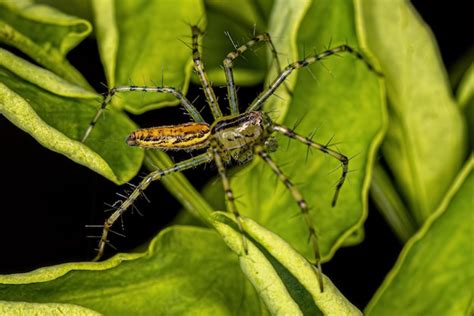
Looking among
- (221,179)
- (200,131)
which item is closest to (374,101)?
(221,179)

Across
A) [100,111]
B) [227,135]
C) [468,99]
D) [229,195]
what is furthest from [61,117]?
[468,99]

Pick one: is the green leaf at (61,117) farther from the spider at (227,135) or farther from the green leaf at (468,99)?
the green leaf at (468,99)

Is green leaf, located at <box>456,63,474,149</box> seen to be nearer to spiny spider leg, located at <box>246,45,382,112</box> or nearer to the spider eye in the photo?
spiny spider leg, located at <box>246,45,382,112</box>

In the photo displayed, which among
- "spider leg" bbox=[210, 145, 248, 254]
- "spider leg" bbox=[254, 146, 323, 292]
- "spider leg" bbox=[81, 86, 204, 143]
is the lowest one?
"spider leg" bbox=[254, 146, 323, 292]

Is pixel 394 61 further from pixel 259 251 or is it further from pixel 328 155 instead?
pixel 259 251

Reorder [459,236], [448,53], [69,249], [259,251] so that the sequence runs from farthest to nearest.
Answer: [448,53]
[69,249]
[459,236]
[259,251]

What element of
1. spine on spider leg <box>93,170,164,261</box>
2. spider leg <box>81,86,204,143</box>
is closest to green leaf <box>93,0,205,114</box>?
spider leg <box>81,86,204,143</box>
